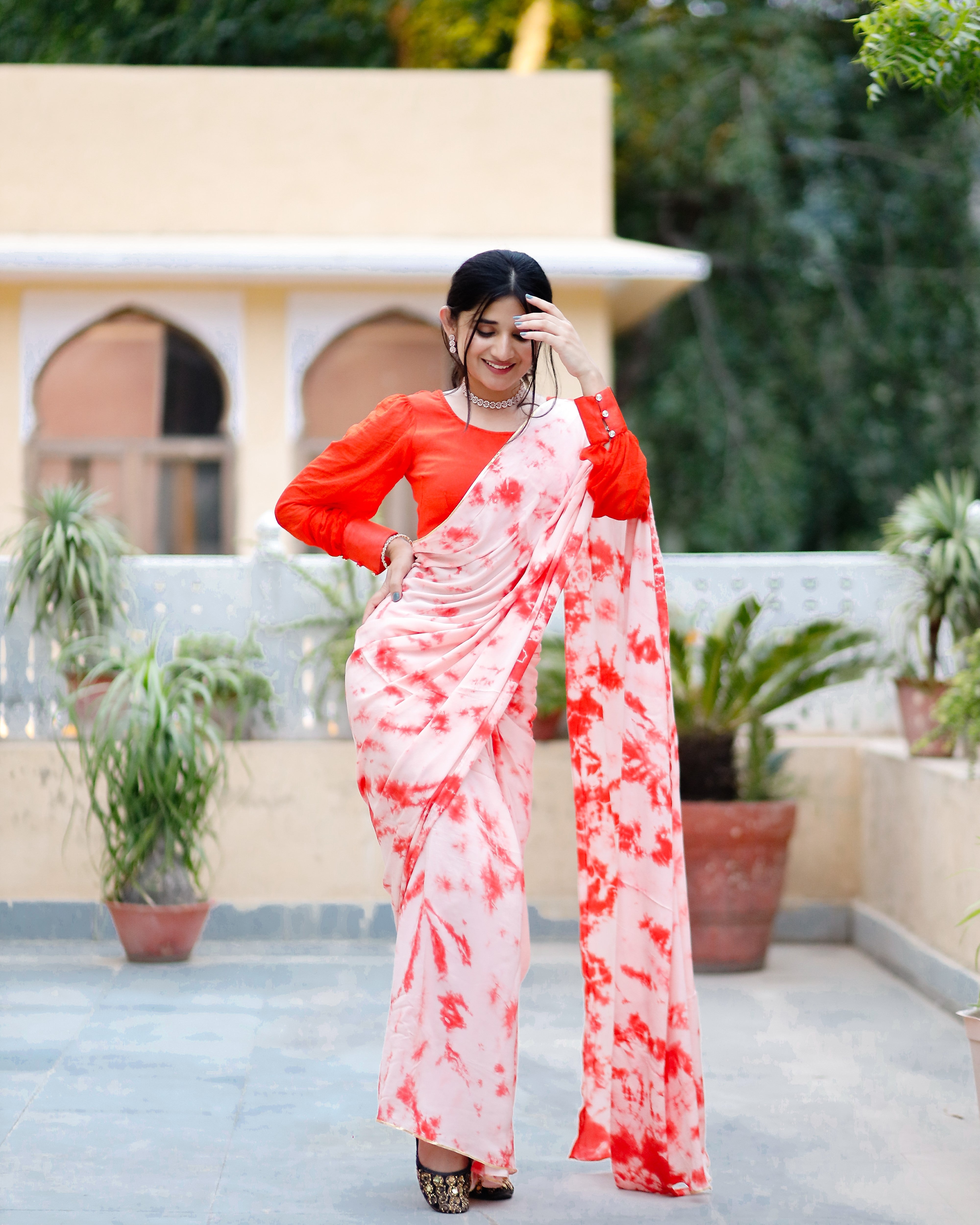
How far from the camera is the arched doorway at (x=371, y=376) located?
10.0m

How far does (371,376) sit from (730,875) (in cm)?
574

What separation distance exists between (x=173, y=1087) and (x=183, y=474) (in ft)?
22.7

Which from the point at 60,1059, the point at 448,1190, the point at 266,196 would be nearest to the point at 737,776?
the point at 60,1059

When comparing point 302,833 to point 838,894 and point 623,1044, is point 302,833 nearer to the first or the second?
point 838,894

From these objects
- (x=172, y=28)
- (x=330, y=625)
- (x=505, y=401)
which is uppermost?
(x=172, y=28)

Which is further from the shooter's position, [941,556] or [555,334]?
[941,556]

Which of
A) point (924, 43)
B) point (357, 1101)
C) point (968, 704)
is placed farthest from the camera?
point (968, 704)

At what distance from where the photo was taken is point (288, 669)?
240 inches

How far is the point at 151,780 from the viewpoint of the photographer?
5168mm

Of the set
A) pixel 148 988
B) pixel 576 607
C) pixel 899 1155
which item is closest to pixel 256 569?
pixel 148 988

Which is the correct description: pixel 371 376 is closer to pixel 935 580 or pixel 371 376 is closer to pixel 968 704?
pixel 935 580

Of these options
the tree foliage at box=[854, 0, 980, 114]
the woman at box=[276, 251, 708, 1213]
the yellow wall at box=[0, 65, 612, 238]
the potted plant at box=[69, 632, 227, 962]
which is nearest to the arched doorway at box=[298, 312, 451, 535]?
the yellow wall at box=[0, 65, 612, 238]

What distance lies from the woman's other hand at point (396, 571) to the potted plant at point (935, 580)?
2818 millimetres

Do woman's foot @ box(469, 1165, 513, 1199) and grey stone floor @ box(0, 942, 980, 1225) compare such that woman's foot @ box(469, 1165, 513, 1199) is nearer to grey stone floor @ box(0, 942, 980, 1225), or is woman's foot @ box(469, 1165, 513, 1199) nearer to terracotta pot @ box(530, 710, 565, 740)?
grey stone floor @ box(0, 942, 980, 1225)
